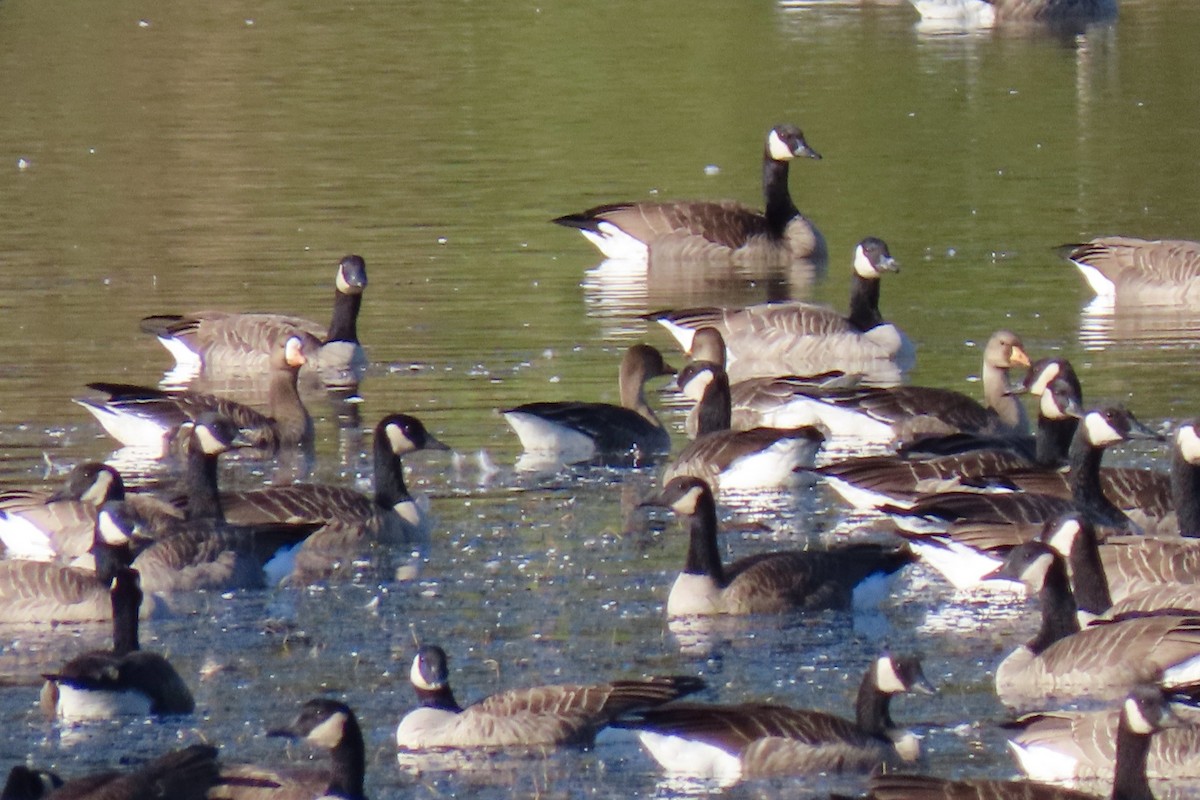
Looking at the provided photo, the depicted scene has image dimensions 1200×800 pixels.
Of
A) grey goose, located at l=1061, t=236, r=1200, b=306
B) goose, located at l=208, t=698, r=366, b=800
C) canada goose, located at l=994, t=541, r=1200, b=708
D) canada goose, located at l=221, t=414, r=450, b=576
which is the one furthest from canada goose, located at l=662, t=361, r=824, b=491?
grey goose, located at l=1061, t=236, r=1200, b=306

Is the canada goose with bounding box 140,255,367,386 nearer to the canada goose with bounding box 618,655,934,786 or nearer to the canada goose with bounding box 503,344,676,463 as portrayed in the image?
the canada goose with bounding box 503,344,676,463

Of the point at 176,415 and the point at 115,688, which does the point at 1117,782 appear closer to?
the point at 115,688

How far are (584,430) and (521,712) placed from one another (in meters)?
5.45

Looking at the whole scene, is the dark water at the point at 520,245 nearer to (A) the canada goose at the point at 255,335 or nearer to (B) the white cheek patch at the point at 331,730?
(A) the canada goose at the point at 255,335

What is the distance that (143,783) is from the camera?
777 cm

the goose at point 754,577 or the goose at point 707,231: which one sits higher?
the goose at point 707,231

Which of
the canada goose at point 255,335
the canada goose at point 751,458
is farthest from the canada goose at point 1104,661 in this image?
the canada goose at point 255,335

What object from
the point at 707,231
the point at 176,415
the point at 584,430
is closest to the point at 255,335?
the point at 176,415

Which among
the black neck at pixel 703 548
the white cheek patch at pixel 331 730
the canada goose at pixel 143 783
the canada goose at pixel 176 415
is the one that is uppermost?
the canada goose at pixel 176 415

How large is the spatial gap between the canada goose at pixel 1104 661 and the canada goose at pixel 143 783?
343 centimetres

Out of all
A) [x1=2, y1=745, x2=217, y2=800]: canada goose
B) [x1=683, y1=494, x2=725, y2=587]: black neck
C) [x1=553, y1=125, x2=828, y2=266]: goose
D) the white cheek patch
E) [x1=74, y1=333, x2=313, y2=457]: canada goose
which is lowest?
[x1=2, y1=745, x2=217, y2=800]: canada goose

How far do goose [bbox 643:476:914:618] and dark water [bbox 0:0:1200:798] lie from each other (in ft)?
0.42

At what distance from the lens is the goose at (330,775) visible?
8211 millimetres

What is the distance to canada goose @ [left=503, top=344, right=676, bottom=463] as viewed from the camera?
14375mm
